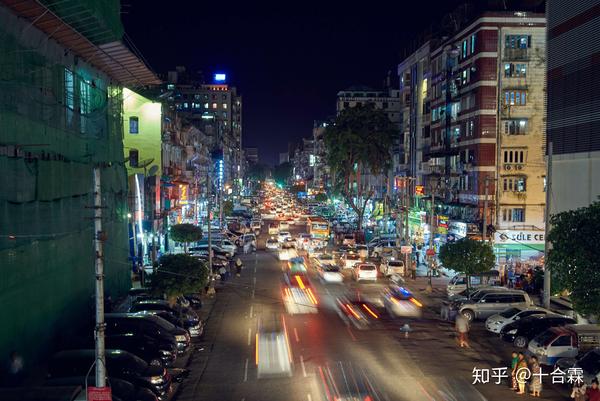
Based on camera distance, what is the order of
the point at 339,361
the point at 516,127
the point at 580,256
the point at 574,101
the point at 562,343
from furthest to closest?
the point at 516,127
the point at 574,101
the point at 562,343
the point at 339,361
the point at 580,256

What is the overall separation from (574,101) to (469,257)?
34.1 feet

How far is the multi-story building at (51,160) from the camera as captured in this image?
19828mm

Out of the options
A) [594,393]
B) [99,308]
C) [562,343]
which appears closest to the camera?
[99,308]

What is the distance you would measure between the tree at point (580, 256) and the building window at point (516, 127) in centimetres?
2996

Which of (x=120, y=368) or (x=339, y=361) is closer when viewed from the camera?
(x=120, y=368)

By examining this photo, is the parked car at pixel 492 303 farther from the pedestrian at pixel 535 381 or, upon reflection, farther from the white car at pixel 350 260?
the white car at pixel 350 260

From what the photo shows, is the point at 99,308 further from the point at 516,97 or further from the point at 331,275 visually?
the point at 516,97

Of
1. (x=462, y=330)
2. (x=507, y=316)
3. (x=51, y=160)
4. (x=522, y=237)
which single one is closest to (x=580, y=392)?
(x=462, y=330)

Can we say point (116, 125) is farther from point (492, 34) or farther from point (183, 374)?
point (492, 34)

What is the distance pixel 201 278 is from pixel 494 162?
95.5ft

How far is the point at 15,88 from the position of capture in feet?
67.8

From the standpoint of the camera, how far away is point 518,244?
5000 centimetres

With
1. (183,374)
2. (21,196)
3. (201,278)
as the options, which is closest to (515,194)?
(201,278)

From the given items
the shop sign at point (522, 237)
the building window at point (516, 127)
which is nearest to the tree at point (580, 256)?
the shop sign at point (522, 237)
